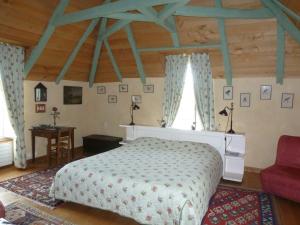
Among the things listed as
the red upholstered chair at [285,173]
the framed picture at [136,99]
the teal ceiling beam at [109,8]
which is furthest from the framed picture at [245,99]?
the teal ceiling beam at [109,8]

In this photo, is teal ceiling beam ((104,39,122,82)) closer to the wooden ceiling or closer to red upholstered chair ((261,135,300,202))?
the wooden ceiling

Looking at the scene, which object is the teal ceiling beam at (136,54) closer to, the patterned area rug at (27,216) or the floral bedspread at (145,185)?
the floral bedspread at (145,185)

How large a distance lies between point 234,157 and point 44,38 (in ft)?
13.5

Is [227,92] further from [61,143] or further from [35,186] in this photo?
[35,186]

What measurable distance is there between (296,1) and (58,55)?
4393mm

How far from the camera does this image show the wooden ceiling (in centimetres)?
390

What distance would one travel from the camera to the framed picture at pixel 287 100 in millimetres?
4516

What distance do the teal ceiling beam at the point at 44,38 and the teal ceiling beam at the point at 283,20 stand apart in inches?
127

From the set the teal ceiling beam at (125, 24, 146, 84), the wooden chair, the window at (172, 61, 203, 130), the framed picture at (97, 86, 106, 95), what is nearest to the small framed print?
the wooden chair

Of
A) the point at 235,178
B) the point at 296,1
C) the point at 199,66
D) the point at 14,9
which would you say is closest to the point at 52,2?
the point at 14,9

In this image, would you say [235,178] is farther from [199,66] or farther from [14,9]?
[14,9]

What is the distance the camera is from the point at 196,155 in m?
3.82

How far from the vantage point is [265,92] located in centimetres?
471

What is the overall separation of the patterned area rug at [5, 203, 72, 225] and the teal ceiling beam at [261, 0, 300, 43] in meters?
4.07
